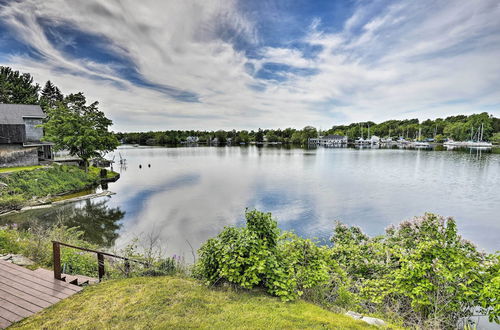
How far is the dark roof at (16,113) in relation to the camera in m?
26.4

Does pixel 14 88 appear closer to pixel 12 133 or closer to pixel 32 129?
pixel 32 129

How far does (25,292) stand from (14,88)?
6266 cm

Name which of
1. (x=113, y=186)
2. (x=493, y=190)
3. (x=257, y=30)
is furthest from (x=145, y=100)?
(x=493, y=190)

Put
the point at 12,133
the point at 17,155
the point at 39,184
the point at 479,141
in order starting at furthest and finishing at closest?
the point at 479,141 < the point at 17,155 < the point at 12,133 < the point at 39,184

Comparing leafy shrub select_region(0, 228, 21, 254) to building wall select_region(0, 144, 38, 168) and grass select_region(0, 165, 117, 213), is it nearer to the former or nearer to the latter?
grass select_region(0, 165, 117, 213)

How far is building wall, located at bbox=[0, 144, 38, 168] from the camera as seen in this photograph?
2438 cm

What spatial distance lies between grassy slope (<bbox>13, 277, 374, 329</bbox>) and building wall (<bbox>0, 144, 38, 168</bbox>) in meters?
30.1

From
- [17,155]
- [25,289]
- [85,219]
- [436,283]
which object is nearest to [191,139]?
[17,155]

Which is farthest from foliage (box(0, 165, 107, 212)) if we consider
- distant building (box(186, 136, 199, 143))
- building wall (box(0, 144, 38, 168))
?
distant building (box(186, 136, 199, 143))

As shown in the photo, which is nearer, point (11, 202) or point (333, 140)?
point (11, 202)

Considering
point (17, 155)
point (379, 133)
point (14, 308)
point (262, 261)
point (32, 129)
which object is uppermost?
point (379, 133)

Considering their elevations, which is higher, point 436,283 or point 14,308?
point 436,283

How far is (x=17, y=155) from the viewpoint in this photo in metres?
25.2

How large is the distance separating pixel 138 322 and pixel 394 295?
5297mm
